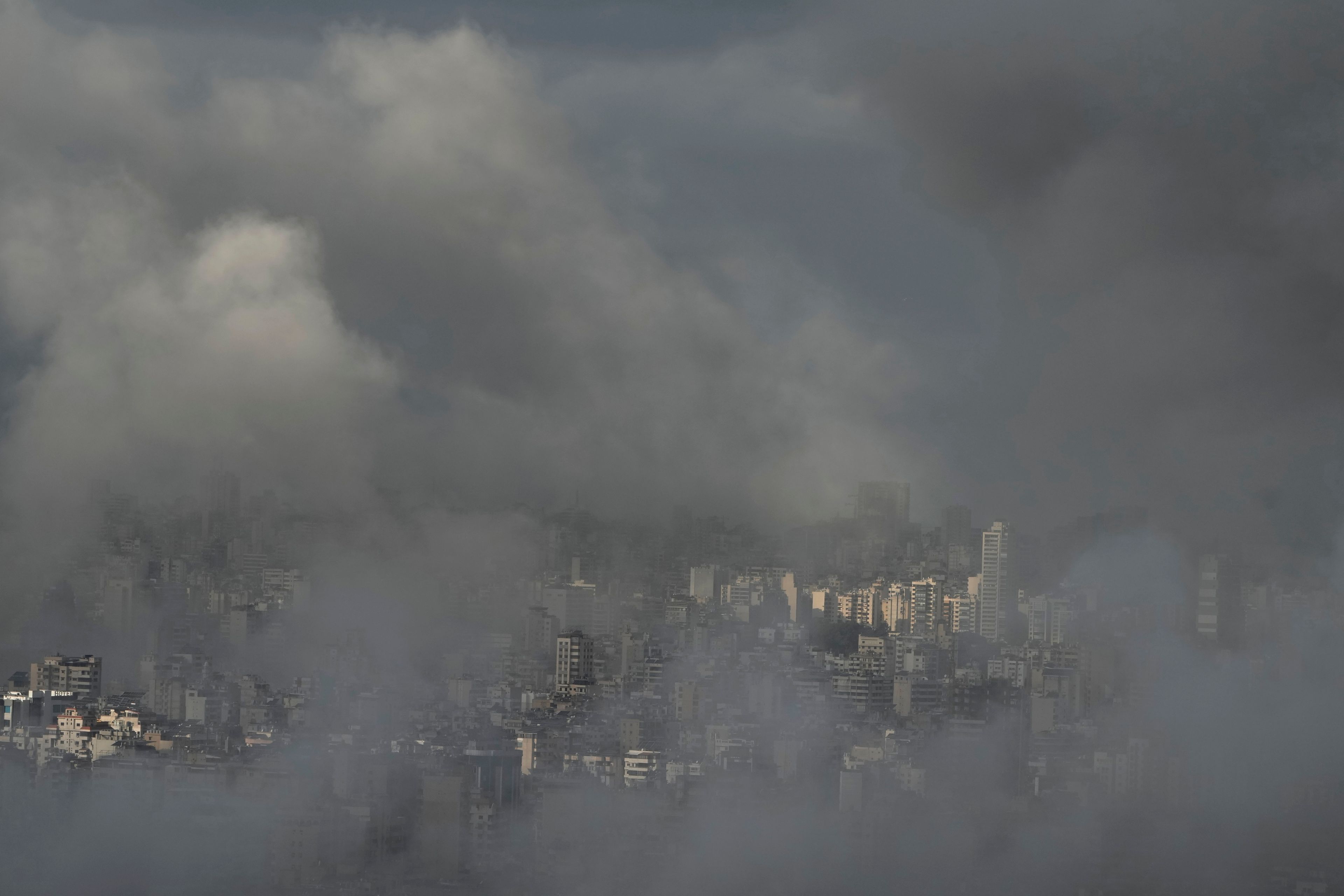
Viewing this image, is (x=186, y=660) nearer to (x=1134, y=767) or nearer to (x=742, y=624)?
(x=742, y=624)

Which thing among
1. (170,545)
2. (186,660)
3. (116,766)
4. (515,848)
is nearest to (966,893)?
(515,848)

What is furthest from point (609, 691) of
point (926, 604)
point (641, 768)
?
point (926, 604)

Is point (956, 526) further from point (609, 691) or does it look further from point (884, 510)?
point (609, 691)

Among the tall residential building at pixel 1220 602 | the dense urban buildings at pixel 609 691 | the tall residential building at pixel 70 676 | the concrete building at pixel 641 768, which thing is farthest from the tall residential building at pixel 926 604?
the tall residential building at pixel 70 676

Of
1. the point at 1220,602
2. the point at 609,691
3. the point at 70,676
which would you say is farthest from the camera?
the point at 70,676

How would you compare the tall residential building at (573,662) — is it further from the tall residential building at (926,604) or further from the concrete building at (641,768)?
the tall residential building at (926,604)
